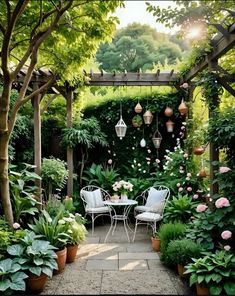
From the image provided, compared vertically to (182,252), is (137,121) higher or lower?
higher

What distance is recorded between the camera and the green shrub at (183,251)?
133 inches

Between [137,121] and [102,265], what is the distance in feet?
11.6

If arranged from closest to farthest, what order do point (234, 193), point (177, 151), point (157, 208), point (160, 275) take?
point (234, 193) → point (160, 275) → point (157, 208) → point (177, 151)

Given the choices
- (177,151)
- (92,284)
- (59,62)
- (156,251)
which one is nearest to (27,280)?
(92,284)

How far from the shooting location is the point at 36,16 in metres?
3.54

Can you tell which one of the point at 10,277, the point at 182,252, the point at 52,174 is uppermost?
the point at 52,174

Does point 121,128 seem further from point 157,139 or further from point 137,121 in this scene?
point 157,139

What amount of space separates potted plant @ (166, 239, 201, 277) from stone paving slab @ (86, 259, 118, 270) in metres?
0.76

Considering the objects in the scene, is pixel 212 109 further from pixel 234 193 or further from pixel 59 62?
pixel 59 62

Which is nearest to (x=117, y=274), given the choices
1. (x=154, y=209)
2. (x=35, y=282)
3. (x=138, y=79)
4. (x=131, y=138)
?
(x=35, y=282)

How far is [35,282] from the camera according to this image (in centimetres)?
318

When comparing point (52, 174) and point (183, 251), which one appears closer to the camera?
point (183, 251)

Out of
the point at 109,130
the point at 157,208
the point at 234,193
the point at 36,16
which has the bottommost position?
the point at 157,208

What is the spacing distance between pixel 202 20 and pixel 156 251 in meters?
3.09
